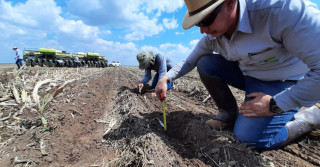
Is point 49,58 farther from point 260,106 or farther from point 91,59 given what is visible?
point 260,106

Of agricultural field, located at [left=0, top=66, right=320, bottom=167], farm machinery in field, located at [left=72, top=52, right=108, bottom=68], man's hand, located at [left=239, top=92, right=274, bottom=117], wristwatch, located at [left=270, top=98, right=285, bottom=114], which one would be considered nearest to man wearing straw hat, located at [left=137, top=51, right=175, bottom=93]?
agricultural field, located at [left=0, top=66, right=320, bottom=167]

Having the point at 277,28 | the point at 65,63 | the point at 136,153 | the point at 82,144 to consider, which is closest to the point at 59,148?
the point at 82,144

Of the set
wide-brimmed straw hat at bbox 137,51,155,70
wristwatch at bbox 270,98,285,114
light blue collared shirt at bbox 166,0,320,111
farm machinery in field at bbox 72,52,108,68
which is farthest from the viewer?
farm machinery in field at bbox 72,52,108,68

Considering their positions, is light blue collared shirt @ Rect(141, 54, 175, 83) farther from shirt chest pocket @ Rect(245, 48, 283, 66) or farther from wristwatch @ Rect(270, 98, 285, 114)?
wristwatch @ Rect(270, 98, 285, 114)

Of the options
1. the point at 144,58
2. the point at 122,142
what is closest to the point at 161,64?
the point at 144,58

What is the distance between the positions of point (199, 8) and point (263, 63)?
2.89 ft

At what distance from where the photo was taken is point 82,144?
6.27ft

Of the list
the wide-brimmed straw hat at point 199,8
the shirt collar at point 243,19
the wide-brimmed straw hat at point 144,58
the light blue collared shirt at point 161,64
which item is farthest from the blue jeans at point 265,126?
the wide-brimmed straw hat at point 144,58

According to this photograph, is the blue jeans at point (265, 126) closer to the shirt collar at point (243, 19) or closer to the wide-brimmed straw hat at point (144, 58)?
the shirt collar at point (243, 19)

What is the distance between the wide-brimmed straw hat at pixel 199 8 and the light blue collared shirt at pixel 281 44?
30 cm

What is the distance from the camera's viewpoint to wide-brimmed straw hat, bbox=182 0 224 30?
1.30m

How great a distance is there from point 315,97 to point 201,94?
8.98ft

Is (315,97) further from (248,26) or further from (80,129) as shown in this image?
(80,129)

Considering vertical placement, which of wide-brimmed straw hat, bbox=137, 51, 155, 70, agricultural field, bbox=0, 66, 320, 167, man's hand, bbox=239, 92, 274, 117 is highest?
wide-brimmed straw hat, bbox=137, 51, 155, 70
